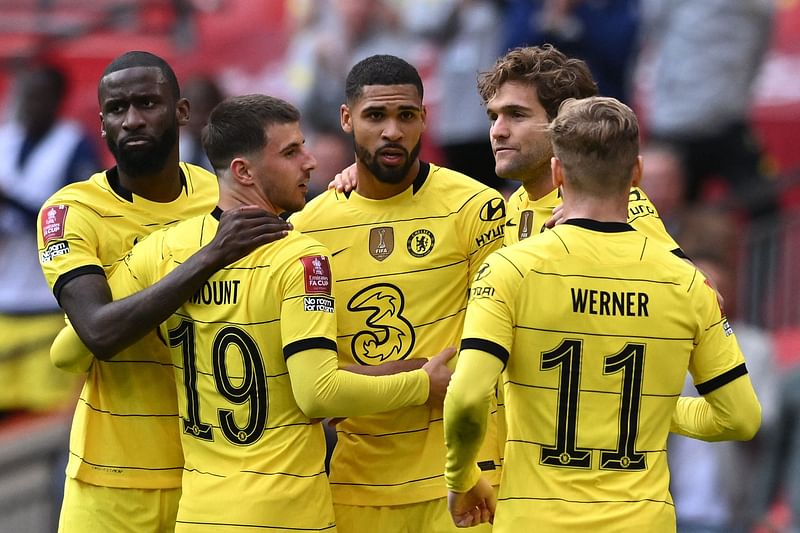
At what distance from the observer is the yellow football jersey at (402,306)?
5.26 m

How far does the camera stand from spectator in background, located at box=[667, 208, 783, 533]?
10273mm

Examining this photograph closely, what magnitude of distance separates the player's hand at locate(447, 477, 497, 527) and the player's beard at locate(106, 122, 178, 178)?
1.78 m

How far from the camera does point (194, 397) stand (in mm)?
4879

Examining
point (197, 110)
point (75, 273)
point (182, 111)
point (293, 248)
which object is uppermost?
point (197, 110)

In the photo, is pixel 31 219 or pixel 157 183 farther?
pixel 31 219

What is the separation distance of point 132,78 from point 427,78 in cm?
609

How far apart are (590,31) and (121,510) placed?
610 centimetres

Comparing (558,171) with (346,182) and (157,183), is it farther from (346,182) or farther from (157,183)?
(157,183)

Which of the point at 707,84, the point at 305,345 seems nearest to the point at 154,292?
the point at 305,345

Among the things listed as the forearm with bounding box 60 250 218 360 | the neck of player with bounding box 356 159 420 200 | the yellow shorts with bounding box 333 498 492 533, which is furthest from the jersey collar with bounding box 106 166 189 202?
the yellow shorts with bounding box 333 498 492 533

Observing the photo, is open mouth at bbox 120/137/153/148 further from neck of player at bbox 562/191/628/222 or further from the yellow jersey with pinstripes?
neck of player at bbox 562/191/628/222

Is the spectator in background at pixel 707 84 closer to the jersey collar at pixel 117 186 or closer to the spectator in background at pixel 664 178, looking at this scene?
the spectator in background at pixel 664 178

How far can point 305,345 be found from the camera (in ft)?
15.1

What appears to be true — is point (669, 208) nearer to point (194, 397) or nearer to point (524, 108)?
point (524, 108)
